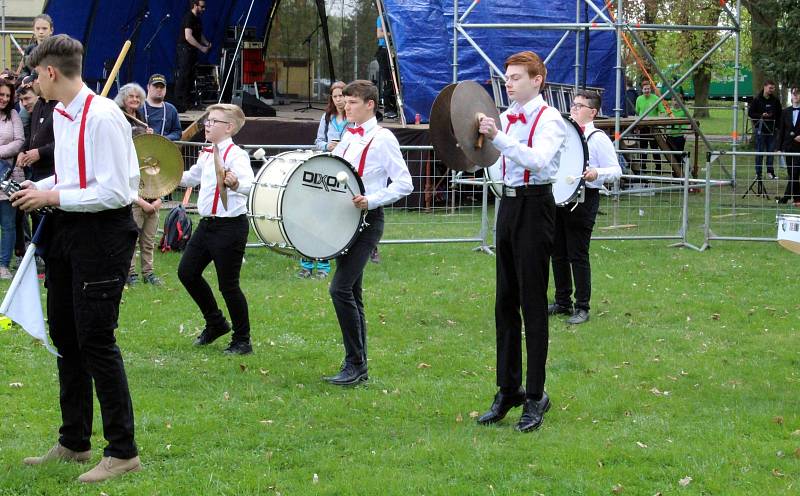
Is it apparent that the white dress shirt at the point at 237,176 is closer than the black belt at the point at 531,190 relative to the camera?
No

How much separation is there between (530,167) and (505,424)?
1.65 metres

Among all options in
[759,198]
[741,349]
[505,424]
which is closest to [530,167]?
[505,424]

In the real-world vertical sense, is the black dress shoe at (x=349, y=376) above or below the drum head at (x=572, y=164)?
below

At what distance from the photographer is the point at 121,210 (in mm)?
5418

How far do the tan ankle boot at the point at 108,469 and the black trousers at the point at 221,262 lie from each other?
9.50 feet

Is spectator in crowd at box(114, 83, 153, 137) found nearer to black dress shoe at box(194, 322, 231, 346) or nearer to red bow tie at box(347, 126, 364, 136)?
black dress shoe at box(194, 322, 231, 346)

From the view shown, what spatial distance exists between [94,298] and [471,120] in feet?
7.61

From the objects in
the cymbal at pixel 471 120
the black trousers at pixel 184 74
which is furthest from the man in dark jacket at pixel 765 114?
the cymbal at pixel 471 120

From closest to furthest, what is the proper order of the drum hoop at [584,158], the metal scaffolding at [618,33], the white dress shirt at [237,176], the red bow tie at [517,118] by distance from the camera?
the red bow tie at [517,118], the white dress shirt at [237,176], the drum hoop at [584,158], the metal scaffolding at [618,33]

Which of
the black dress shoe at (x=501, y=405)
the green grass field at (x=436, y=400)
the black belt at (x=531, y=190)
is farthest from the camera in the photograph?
the black dress shoe at (x=501, y=405)

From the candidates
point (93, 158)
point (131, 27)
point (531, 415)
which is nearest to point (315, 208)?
point (531, 415)

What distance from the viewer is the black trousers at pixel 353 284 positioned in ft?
24.6

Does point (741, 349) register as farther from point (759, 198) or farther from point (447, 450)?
point (759, 198)

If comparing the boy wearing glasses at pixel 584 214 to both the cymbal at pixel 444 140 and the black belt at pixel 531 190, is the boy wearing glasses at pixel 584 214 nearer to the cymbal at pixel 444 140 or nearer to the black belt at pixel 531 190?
the black belt at pixel 531 190
